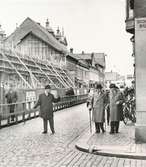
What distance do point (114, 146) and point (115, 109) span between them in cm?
402

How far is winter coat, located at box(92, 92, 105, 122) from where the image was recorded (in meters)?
14.9

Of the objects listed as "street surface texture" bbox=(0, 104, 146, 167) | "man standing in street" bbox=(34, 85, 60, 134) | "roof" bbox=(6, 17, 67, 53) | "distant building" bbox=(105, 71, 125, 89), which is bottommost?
"street surface texture" bbox=(0, 104, 146, 167)

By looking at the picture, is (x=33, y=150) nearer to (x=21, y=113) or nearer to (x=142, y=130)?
(x=142, y=130)

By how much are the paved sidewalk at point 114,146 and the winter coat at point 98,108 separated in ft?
4.26

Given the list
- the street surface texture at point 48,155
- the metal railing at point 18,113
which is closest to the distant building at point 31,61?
the metal railing at point 18,113

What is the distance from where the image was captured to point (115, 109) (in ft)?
48.7

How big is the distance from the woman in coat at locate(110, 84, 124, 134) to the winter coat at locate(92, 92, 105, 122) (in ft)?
1.02

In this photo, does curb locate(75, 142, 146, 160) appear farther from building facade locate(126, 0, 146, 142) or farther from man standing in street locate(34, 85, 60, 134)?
man standing in street locate(34, 85, 60, 134)

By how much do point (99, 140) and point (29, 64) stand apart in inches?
961

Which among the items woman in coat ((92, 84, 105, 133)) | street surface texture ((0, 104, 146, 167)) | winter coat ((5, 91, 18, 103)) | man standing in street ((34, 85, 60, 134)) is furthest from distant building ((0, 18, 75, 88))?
street surface texture ((0, 104, 146, 167))

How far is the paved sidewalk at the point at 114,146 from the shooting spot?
9.77 m

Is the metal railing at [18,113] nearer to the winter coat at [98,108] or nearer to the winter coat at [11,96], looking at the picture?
the winter coat at [11,96]

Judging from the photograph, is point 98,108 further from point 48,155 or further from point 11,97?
point 11,97

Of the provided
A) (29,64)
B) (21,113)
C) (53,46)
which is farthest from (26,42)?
(21,113)
